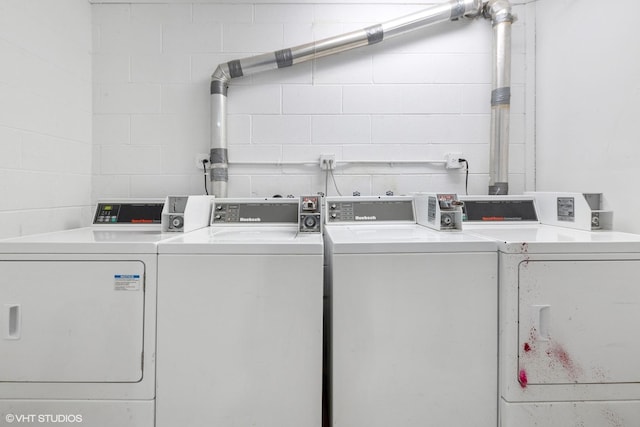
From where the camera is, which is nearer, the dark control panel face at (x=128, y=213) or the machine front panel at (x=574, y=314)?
the machine front panel at (x=574, y=314)

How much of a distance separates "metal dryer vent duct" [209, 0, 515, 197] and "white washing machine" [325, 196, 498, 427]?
117 centimetres

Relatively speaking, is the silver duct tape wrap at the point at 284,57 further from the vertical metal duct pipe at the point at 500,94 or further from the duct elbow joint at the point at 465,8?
the vertical metal duct pipe at the point at 500,94

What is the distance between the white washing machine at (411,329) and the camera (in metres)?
1.17

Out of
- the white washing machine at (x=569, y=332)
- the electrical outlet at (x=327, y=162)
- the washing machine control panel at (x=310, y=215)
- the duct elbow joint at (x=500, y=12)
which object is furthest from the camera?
the electrical outlet at (x=327, y=162)

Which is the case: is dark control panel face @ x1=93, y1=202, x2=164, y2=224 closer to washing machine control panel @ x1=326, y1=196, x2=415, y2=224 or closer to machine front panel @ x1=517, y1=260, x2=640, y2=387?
washing machine control panel @ x1=326, y1=196, x2=415, y2=224

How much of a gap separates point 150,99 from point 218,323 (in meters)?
1.77

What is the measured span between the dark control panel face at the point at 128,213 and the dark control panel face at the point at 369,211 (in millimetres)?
1064

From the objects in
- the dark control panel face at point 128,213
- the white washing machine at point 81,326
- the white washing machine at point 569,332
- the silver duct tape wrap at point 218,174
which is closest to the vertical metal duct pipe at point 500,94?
the white washing machine at point 569,332

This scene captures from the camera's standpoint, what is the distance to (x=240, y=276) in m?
1.17

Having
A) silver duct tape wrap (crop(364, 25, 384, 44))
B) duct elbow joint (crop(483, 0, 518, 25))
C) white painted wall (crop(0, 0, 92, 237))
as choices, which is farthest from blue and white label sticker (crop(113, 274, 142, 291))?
duct elbow joint (crop(483, 0, 518, 25))

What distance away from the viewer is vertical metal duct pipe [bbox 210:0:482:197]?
2070 millimetres

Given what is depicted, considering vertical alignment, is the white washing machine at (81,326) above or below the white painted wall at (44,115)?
below

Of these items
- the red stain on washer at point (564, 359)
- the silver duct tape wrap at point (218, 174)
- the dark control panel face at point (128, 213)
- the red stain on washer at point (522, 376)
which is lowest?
the red stain on washer at point (522, 376)

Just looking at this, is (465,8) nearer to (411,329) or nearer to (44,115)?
(411,329)
